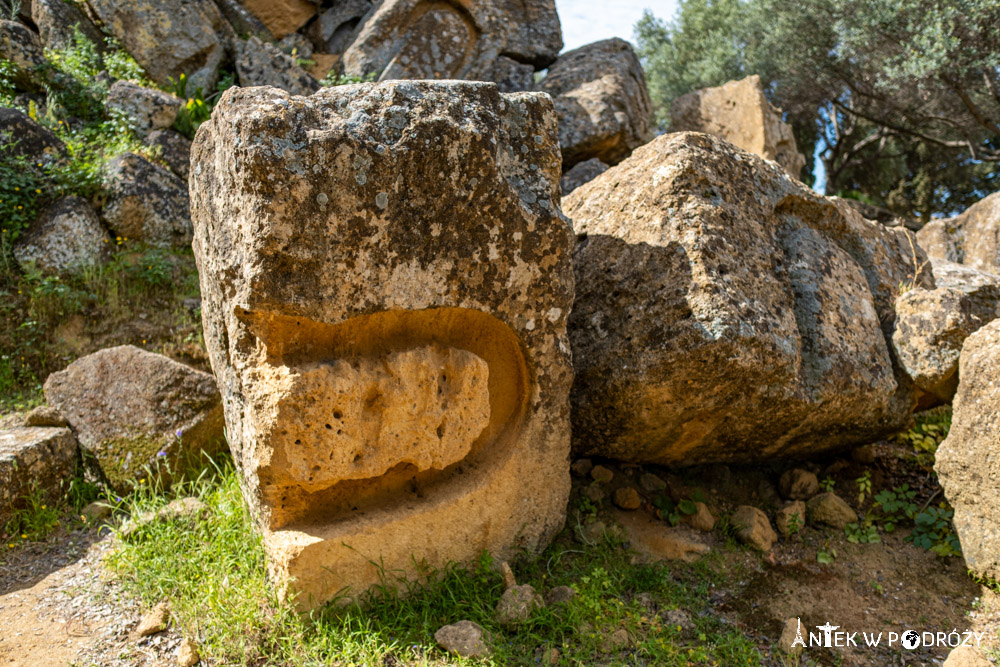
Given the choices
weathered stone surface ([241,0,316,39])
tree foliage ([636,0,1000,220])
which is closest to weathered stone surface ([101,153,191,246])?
weathered stone surface ([241,0,316,39])

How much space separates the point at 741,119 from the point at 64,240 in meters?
7.08

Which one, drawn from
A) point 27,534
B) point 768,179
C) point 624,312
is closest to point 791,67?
point 768,179

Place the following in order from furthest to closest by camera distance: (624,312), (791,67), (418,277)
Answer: (791,67), (624,312), (418,277)

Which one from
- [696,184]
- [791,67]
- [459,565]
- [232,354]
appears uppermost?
[791,67]

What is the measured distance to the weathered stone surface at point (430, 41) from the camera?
332 inches

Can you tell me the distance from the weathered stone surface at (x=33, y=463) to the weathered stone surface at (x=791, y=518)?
152 inches

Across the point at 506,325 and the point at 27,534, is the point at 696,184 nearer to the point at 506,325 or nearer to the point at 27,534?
the point at 506,325

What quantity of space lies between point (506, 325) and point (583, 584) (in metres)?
1.23

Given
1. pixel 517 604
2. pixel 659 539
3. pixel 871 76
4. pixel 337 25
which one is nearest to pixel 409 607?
pixel 517 604

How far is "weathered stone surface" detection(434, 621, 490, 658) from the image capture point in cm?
286

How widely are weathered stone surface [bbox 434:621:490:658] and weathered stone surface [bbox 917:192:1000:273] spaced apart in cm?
656

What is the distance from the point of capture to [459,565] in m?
3.34

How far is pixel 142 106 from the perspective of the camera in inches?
277

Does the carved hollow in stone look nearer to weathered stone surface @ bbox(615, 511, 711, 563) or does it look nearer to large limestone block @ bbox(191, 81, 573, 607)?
large limestone block @ bbox(191, 81, 573, 607)
